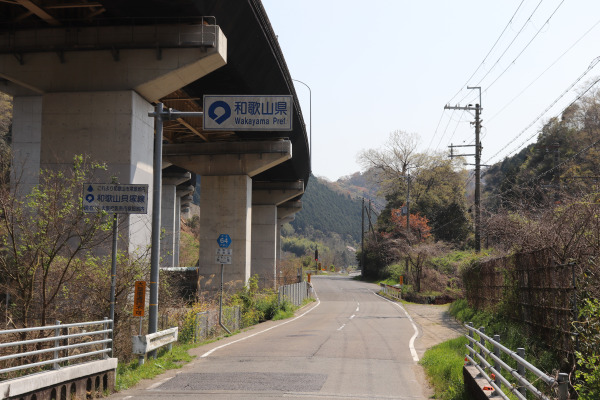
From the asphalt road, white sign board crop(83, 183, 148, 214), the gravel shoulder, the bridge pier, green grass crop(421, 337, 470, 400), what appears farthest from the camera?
the gravel shoulder

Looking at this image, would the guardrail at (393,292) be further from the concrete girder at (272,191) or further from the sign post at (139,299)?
the sign post at (139,299)

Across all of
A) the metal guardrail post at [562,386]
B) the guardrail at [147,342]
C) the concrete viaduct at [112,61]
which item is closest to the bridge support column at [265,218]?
the concrete viaduct at [112,61]

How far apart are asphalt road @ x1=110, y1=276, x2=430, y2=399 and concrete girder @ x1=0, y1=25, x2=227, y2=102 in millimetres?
8546

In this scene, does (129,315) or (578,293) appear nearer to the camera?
(578,293)

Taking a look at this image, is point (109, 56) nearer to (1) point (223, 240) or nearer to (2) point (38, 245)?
(2) point (38, 245)

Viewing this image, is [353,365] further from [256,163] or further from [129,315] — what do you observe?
[256,163]

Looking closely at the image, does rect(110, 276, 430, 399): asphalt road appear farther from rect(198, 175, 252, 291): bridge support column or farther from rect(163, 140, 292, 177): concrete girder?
rect(163, 140, 292, 177): concrete girder

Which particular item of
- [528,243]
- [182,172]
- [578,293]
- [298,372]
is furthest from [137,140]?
[182,172]

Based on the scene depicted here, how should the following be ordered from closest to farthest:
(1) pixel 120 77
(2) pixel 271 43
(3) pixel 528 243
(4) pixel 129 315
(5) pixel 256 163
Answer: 1. (3) pixel 528 243
2. (4) pixel 129 315
3. (1) pixel 120 77
4. (2) pixel 271 43
5. (5) pixel 256 163

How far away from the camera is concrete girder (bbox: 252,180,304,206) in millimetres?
55531

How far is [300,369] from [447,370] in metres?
3.30

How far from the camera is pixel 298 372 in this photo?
14.0 metres

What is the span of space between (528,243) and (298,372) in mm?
6015

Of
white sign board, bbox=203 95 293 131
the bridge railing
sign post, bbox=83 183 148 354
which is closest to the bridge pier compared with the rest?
white sign board, bbox=203 95 293 131
